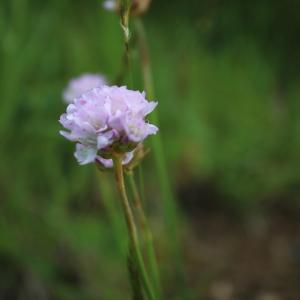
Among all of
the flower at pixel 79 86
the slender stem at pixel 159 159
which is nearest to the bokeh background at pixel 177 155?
the slender stem at pixel 159 159

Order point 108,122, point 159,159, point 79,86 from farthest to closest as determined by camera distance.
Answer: point 79,86, point 159,159, point 108,122

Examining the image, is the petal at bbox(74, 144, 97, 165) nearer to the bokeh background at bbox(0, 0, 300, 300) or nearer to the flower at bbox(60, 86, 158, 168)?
the flower at bbox(60, 86, 158, 168)

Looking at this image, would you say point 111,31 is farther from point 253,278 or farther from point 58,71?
point 253,278

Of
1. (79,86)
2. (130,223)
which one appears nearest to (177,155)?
(79,86)

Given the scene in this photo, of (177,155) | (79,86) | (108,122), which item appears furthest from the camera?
(177,155)

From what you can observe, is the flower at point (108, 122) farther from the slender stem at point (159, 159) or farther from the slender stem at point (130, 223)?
the slender stem at point (159, 159)

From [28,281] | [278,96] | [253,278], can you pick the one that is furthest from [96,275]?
[278,96]

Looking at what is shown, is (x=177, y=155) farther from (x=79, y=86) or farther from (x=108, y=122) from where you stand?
(x=108, y=122)
